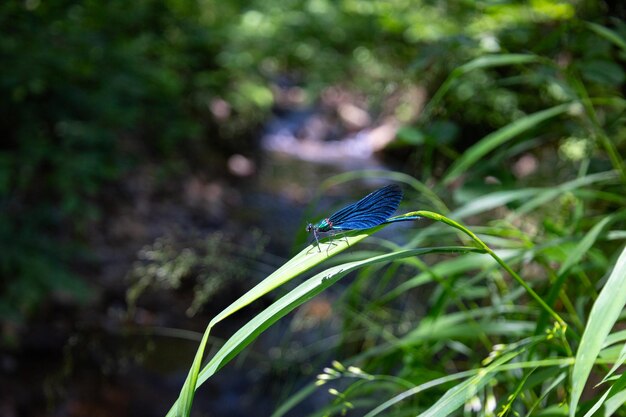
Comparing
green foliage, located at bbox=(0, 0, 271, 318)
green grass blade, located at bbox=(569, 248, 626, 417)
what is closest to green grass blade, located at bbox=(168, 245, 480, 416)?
green grass blade, located at bbox=(569, 248, 626, 417)

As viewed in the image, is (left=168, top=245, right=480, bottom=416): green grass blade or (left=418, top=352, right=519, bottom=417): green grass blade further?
(left=418, top=352, right=519, bottom=417): green grass blade

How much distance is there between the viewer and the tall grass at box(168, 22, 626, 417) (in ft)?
2.54

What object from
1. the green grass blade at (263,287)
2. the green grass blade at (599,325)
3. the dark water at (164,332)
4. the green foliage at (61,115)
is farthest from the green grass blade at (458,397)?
the green foliage at (61,115)

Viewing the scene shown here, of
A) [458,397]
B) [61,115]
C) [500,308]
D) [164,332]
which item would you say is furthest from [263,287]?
[61,115]

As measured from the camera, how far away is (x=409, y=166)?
17.9 ft

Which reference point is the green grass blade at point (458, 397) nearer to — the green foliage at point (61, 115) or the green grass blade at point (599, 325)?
the green grass blade at point (599, 325)

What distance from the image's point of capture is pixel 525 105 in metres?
3.04

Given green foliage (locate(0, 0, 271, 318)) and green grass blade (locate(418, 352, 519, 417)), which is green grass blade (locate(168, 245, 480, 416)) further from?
green foliage (locate(0, 0, 271, 318))

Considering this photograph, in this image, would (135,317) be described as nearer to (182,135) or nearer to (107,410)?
(107,410)

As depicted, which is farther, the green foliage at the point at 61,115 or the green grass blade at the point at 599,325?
the green foliage at the point at 61,115

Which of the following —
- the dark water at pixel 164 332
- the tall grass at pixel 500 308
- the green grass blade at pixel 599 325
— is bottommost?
the dark water at pixel 164 332

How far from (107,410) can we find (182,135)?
228cm

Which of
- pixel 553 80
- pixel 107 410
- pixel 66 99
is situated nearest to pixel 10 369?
pixel 107 410

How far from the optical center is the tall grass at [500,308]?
30.5 inches
